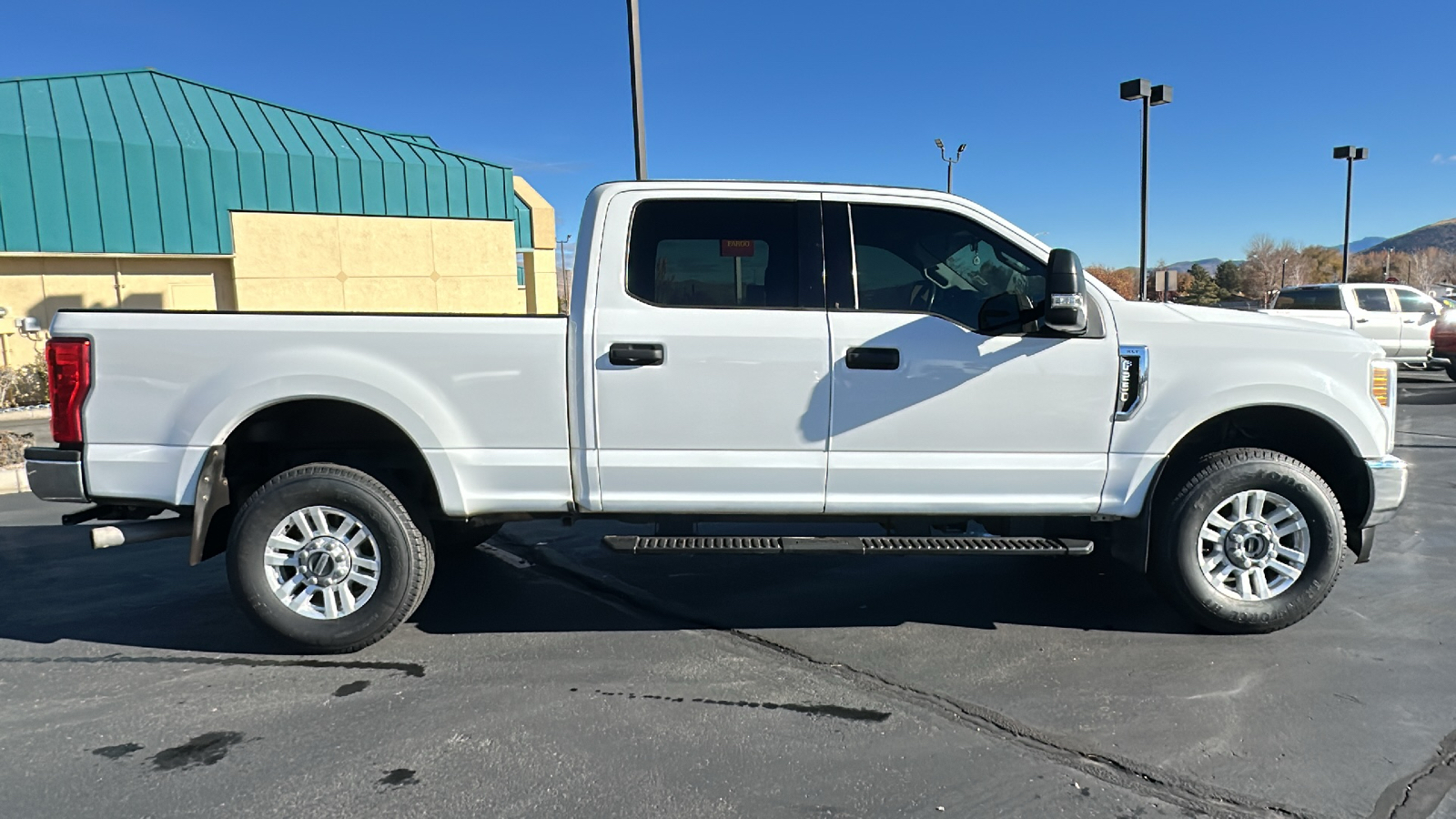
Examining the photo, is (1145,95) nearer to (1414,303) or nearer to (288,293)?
(1414,303)

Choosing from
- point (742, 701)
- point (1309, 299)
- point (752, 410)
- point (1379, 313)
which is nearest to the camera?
point (742, 701)

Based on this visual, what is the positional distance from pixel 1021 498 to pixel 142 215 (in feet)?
56.9

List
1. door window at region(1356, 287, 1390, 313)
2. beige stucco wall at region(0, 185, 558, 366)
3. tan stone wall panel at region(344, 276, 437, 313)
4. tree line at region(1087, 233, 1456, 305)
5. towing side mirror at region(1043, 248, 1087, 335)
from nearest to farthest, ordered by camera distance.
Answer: towing side mirror at region(1043, 248, 1087, 335)
beige stucco wall at region(0, 185, 558, 366)
door window at region(1356, 287, 1390, 313)
tan stone wall panel at region(344, 276, 437, 313)
tree line at region(1087, 233, 1456, 305)

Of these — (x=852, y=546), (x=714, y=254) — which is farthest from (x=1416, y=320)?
(x=714, y=254)

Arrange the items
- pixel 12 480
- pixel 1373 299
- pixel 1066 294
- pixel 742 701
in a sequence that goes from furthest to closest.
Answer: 1. pixel 1373 299
2. pixel 12 480
3. pixel 1066 294
4. pixel 742 701

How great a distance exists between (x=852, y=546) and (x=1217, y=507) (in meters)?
1.75

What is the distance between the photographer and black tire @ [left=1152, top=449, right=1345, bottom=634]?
166 inches

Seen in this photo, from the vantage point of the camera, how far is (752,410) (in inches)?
161

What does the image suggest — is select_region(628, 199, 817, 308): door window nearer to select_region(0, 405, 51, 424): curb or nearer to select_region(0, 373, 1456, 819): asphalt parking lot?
select_region(0, 373, 1456, 819): asphalt parking lot

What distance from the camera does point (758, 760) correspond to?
3.16m

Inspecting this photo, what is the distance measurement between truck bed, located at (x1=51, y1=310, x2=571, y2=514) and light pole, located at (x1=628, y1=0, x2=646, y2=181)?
5605 millimetres

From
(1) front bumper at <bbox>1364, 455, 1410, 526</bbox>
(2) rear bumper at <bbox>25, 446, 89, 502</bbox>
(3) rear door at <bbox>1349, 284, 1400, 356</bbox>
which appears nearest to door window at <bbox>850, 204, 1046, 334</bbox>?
(1) front bumper at <bbox>1364, 455, 1410, 526</bbox>

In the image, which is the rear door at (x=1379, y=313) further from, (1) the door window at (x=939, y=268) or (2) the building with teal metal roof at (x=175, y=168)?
(2) the building with teal metal roof at (x=175, y=168)

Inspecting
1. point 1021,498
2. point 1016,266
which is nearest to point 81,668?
point 1021,498
